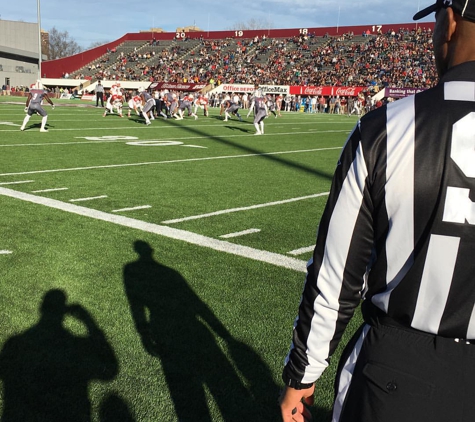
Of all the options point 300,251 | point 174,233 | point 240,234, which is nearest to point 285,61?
point 240,234

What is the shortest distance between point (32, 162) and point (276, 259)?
7.31 metres

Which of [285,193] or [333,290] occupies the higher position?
[333,290]

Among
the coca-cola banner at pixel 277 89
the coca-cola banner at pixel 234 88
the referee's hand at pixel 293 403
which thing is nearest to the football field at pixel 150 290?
the referee's hand at pixel 293 403

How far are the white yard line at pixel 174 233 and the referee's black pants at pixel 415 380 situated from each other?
3730mm

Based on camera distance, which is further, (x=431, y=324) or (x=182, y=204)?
(x=182, y=204)

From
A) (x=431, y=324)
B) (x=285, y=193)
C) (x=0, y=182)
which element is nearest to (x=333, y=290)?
(x=431, y=324)

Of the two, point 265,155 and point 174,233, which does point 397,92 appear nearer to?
point 265,155

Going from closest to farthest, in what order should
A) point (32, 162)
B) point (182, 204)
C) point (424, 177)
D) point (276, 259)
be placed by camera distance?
point (424, 177) < point (276, 259) < point (182, 204) < point (32, 162)

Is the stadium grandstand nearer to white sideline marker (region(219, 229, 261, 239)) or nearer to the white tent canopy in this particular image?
the white tent canopy

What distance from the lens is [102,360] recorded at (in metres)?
3.36

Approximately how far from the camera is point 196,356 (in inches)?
137

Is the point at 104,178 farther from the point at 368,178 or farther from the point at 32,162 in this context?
the point at 368,178

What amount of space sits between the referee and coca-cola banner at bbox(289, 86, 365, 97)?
4603cm

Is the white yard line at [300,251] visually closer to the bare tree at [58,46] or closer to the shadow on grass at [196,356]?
the shadow on grass at [196,356]
